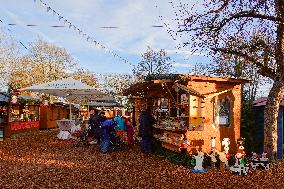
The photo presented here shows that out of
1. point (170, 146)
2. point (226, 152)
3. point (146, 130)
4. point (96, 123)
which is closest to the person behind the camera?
point (226, 152)

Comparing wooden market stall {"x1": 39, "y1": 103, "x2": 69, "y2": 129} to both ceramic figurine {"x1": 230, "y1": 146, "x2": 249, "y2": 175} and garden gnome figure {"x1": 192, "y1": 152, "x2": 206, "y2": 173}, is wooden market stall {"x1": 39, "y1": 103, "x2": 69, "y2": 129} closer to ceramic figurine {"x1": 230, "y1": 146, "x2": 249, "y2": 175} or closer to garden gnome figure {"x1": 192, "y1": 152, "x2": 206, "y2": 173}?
garden gnome figure {"x1": 192, "y1": 152, "x2": 206, "y2": 173}

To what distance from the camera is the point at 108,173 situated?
9.62 metres

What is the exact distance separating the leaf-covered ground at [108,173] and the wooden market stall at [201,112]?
3.91ft

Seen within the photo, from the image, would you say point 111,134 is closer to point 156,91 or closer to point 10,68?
A: point 156,91

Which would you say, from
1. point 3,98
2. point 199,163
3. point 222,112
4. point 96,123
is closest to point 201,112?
point 222,112

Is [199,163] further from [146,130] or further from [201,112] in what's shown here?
[146,130]

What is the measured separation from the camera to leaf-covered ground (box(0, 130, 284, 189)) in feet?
27.7

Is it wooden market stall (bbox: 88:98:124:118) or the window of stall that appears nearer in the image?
the window of stall

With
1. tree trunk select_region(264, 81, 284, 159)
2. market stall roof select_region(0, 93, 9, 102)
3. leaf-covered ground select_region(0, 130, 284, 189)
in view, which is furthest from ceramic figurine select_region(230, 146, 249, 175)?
market stall roof select_region(0, 93, 9, 102)

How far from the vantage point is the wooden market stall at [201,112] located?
1238 cm

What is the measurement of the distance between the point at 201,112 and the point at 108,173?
177 inches

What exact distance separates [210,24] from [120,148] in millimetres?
6119

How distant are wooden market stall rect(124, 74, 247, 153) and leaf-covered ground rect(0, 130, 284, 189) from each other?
119 centimetres

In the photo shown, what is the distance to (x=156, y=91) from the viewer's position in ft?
51.7
